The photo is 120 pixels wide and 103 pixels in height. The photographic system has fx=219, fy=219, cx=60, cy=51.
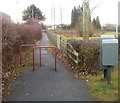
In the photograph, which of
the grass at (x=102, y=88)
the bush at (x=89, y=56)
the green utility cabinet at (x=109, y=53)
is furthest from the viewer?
the bush at (x=89, y=56)

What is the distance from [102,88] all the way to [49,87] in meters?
1.53

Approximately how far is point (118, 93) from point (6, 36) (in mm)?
5288

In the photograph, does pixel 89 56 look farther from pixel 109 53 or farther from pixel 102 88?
pixel 102 88

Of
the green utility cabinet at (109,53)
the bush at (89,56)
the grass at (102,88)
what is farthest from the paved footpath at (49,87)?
the green utility cabinet at (109,53)

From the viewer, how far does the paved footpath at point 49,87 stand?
5.52 meters

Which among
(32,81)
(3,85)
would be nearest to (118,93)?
(32,81)

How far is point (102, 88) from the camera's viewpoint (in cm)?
622

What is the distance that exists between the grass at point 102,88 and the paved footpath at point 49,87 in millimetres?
194

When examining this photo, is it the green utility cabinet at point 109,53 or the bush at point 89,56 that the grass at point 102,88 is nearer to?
the bush at point 89,56

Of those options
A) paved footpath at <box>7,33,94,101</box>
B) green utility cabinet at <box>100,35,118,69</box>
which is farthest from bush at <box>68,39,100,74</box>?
green utility cabinet at <box>100,35,118,69</box>

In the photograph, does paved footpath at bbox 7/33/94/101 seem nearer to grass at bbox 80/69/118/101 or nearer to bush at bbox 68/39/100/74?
grass at bbox 80/69/118/101

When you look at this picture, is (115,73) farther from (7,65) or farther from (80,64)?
(7,65)

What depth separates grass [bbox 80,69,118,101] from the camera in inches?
216

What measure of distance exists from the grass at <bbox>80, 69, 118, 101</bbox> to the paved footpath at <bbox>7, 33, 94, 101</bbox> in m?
0.19
